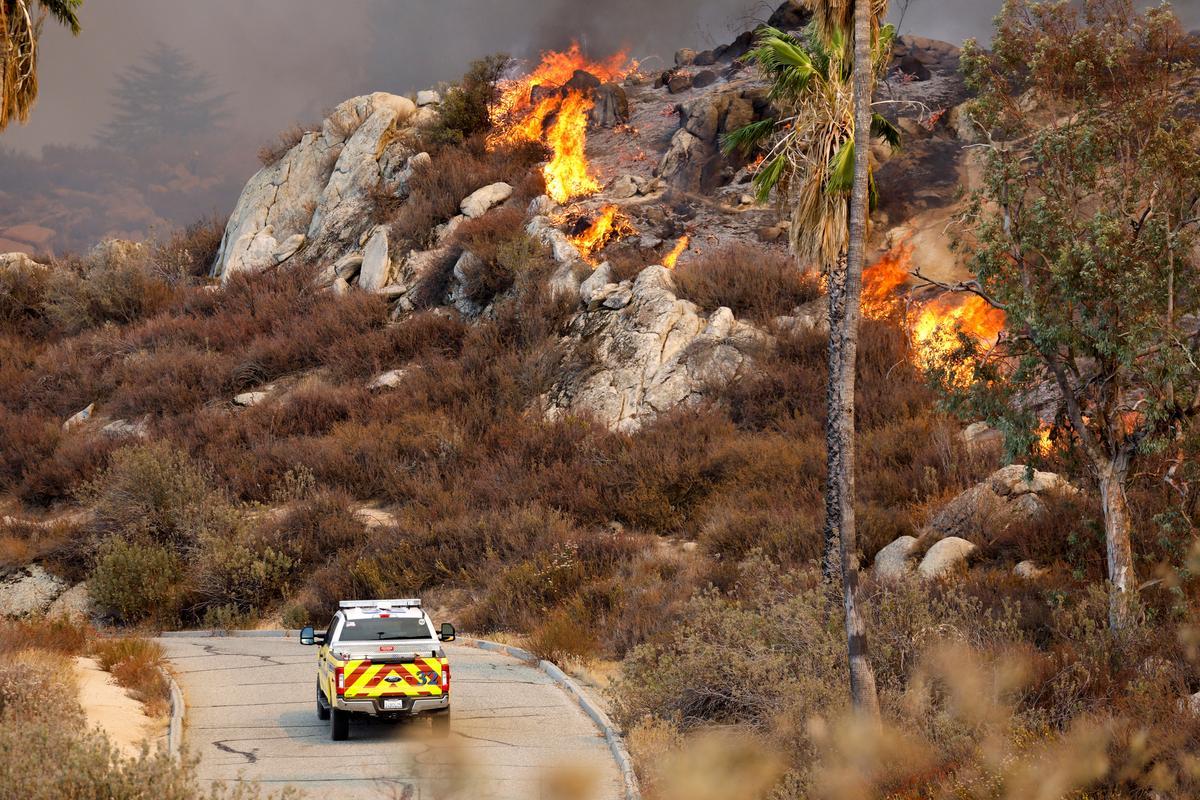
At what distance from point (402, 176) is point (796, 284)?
2034 centimetres

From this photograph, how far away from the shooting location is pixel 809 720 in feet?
32.7

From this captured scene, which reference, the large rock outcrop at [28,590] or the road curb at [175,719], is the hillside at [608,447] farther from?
the road curb at [175,719]

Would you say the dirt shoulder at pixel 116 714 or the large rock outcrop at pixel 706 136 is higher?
the large rock outcrop at pixel 706 136

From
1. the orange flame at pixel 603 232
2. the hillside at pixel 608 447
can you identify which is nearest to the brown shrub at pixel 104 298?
the hillside at pixel 608 447

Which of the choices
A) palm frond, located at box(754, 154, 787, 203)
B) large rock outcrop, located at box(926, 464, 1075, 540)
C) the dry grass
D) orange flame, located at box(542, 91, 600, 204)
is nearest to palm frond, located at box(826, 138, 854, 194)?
palm frond, located at box(754, 154, 787, 203)

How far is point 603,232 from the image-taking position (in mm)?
35469

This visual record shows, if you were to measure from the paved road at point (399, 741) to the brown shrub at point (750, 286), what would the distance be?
16.8m

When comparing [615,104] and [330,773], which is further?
[615,104]

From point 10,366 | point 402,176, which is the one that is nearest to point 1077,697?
point 402,176

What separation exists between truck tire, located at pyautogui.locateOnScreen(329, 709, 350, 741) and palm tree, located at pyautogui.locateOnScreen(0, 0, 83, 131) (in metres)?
15.0

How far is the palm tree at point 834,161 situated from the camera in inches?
437

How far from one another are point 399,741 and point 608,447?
1479 cm

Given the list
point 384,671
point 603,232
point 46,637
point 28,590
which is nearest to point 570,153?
point 603,232

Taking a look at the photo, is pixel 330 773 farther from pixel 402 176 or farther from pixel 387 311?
pixel 402 176
